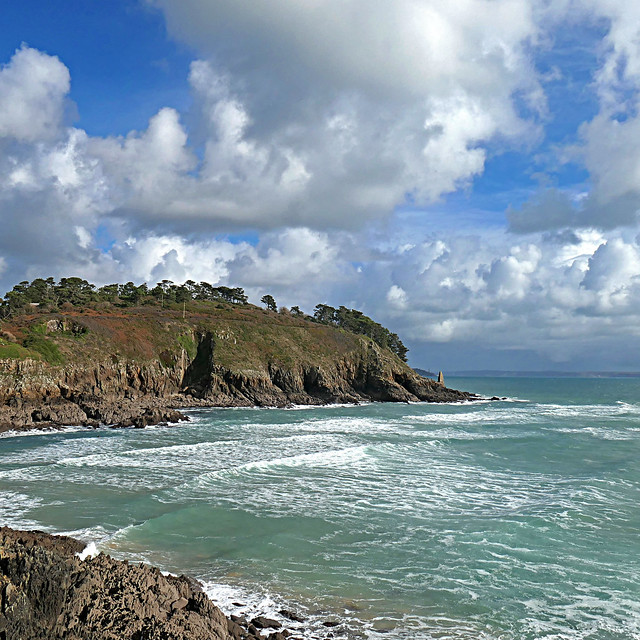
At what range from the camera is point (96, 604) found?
7645 mm

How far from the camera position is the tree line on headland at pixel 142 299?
6956 cm

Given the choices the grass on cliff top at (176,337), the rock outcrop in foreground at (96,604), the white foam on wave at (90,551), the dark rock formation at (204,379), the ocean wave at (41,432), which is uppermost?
the grass on cliff top at (176,337)

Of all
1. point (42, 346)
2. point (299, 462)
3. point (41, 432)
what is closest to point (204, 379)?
point (42, 346)

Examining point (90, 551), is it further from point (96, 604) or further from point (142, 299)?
point (142, 299)

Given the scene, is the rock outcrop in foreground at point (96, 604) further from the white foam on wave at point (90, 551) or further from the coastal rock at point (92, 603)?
the white foam on wave at point (90, 551)

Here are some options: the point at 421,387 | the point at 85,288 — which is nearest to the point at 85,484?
the point at 421,387

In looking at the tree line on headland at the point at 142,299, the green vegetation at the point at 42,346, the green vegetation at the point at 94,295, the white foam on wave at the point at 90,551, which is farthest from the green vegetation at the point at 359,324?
the white foam on wave at the point at 90,551

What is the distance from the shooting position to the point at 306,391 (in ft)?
213

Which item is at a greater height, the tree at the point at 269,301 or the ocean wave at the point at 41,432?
the tree at the point at 269,301

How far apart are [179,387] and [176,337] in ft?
22.2

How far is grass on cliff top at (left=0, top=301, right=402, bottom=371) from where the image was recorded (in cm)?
4947

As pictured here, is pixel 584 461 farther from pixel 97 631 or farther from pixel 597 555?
pixel 97 631

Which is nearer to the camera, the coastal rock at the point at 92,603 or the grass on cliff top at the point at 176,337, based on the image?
the coastal rock at the point at 92,603

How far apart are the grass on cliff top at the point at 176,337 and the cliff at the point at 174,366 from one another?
0.13 m
